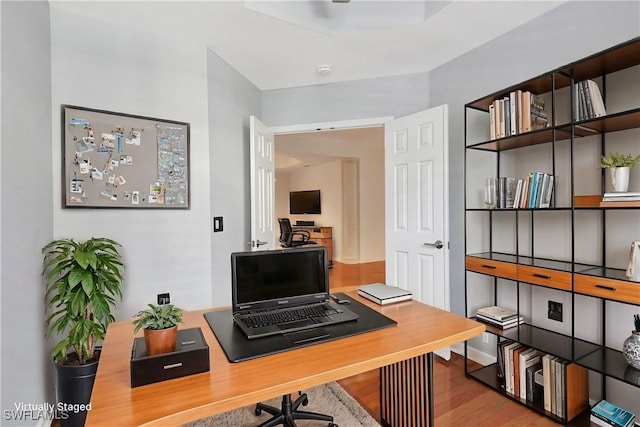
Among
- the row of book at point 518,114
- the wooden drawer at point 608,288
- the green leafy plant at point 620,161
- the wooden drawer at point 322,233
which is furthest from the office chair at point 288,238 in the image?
the green leafy plant at point 620,161

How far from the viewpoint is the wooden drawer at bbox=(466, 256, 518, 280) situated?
6.93ft

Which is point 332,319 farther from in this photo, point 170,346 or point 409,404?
point 409,404

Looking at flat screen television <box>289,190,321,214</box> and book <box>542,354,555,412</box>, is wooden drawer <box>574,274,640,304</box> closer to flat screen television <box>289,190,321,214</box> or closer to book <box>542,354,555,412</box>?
book <box>542,354,555,412</box>

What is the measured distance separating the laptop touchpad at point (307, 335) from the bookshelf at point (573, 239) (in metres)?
1.46

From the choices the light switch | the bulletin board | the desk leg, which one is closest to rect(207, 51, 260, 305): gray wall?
the light switch

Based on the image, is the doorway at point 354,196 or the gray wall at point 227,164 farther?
the doorway at point 354,196

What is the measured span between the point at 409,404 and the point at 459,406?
0.63 m

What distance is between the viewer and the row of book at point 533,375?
75.0 inches

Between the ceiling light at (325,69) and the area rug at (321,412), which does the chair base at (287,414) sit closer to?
the area rug at (321,412)

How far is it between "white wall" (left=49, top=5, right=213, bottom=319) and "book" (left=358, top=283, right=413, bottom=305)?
1391 millimetres

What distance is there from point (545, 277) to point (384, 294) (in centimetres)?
102

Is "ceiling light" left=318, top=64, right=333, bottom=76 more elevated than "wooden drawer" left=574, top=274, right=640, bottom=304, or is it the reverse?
"ceiling light" left=318, top=64, right=333, bottom=76

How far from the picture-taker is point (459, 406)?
2.05 metres

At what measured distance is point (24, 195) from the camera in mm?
1678
